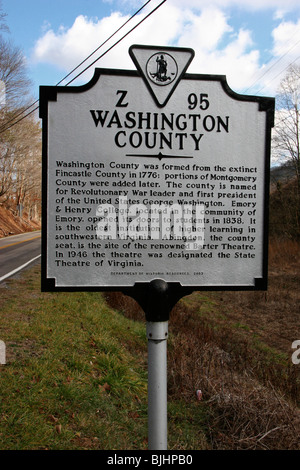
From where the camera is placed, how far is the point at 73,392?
133 inches

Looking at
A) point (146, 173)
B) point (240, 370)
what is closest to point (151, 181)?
point (146, 173)

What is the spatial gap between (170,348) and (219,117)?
4.35m

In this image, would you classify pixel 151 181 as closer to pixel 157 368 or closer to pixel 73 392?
pixel 157 368

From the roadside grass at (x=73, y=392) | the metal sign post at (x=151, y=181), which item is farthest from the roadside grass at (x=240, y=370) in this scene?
the metal sign post at (x=151, y=181)

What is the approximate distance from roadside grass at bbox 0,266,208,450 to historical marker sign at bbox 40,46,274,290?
1.37 meters

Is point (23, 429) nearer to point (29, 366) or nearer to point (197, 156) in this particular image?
point (29, 366)

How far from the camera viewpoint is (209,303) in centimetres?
1300

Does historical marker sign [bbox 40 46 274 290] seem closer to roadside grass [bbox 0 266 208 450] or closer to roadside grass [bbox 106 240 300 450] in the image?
roadside grass [bbox 0 266 208 450]

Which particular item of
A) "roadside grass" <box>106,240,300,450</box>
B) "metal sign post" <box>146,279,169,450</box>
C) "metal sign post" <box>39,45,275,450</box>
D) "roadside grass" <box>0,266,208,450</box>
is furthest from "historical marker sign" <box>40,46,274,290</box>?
"roadside grass" <box>106,240,300,450</box>

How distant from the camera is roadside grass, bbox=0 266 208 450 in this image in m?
2.86

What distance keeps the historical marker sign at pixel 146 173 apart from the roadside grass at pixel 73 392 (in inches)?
53.9

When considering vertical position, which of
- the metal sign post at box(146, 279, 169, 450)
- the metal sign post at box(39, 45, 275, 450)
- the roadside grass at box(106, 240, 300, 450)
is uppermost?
the metal sign post at box(39, 45, 275, 450)

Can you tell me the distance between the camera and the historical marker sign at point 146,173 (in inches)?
84.0

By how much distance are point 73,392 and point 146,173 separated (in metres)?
2.28
